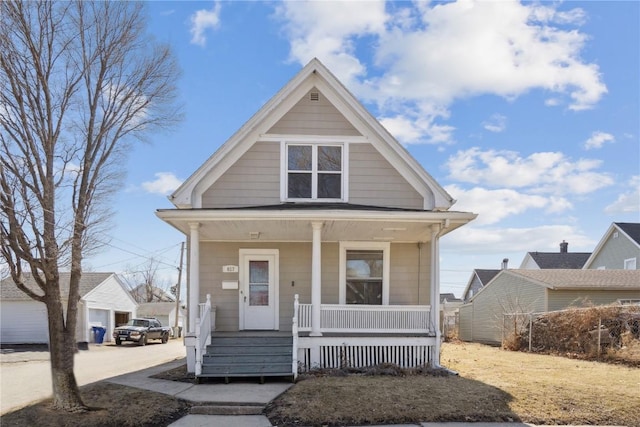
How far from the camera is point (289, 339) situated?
1007 cm

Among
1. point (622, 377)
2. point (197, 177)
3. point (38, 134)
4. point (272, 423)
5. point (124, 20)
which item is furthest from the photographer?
point (197, 177)

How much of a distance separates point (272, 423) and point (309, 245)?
18.7 ft

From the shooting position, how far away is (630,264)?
25.1 m

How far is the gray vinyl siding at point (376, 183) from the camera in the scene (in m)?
11.1

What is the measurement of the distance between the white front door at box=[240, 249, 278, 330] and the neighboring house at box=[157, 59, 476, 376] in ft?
0.08

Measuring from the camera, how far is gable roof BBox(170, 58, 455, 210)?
10.7 metres

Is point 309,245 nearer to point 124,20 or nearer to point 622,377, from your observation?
point 124,20

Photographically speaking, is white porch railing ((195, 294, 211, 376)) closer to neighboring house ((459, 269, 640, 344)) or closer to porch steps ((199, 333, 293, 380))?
porch steps ((199, 333, 293, 380))

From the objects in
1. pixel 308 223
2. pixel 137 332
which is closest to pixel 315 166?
pixel 308 223

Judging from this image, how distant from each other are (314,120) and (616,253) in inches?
928

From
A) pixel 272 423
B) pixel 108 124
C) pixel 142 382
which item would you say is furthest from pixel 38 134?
pixel 272 423

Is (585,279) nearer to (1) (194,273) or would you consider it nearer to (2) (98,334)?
(1) (194,273)

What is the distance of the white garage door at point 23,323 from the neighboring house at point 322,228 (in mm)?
17968

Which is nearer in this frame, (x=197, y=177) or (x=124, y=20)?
(x=124, y=20)
